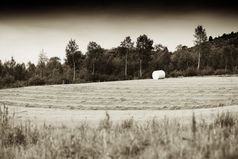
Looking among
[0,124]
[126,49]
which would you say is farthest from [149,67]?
[0,124]

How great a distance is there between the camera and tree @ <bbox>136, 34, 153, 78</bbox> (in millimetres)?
102688

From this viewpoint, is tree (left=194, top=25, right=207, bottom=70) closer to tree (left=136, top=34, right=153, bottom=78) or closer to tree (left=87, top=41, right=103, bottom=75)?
tree (left=136, top=34, right=153, bottom=78)

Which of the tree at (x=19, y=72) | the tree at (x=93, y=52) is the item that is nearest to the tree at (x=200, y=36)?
the tree at (x=93, y=52)

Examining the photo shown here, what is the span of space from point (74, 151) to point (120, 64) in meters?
121

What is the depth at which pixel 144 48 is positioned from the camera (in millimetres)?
104000

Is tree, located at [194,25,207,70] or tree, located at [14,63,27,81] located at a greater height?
tree, located at [194,25,207,70]

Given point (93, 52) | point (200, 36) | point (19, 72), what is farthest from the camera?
point (19, 72)

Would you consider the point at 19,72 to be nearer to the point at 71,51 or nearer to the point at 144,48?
the point at 71,51

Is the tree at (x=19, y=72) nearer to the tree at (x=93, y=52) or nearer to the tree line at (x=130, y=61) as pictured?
the tree line at (x=130, y=61)

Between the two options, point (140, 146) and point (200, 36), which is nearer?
point (140, 146)

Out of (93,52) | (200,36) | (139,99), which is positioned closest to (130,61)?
(93,52)

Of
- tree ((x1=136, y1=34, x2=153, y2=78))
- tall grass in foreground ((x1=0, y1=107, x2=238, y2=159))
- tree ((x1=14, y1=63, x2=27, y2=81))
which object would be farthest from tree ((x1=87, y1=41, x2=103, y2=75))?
tall grass in foreground ((x1=0, y1=107, x2=238, y2=159))

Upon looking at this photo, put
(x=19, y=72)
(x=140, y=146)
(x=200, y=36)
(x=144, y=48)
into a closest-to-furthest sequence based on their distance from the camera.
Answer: (x=140, y=146) < (x=200, y=36) < (x=144, y=48) < (x=19, y=72)

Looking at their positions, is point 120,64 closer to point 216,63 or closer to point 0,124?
point 216,63
